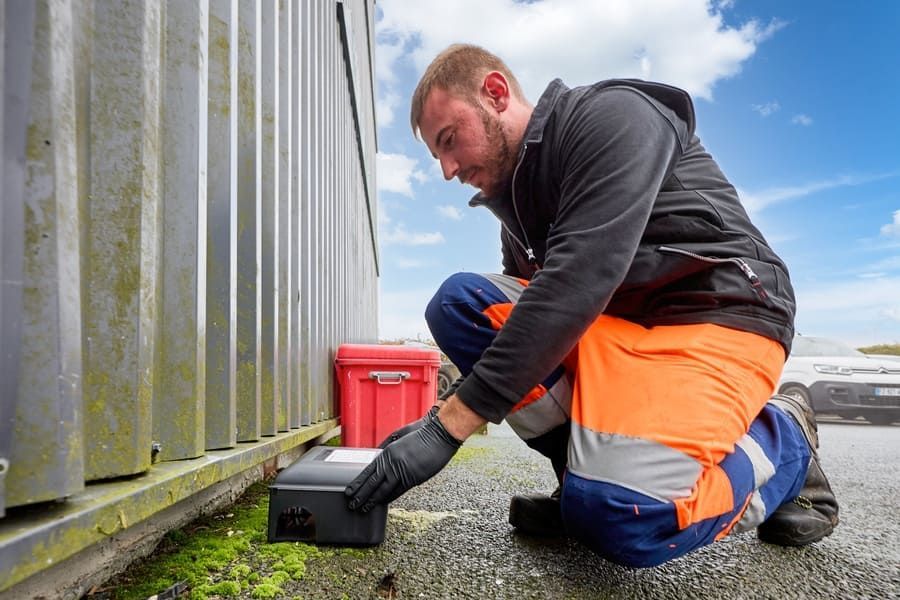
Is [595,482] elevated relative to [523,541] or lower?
elevated

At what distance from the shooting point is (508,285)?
172cm

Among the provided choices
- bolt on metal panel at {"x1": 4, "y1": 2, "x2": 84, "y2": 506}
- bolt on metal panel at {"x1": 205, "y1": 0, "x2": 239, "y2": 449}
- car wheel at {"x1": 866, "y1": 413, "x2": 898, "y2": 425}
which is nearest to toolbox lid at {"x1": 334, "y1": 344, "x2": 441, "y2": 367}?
bolt on metal panel at {"x1": 205, "y1": 0, "x2": 239, "y2": 449}

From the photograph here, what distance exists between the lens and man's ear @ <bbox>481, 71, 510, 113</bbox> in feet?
5.25

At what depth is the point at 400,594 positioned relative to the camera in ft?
3.51

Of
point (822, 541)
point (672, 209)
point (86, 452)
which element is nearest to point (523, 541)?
point (822, 541)

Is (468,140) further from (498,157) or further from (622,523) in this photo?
(622,523)

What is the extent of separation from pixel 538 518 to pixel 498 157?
107 cm

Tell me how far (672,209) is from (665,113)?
0.25 meters

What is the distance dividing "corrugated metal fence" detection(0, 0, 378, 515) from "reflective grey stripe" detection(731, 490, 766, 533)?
4.05 feet

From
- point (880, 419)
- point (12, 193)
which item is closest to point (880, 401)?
point (880, 419)

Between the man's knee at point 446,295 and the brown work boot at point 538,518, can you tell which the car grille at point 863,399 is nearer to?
the brown work boot at point 538,518

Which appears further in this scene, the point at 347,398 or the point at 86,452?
the point at 347,398

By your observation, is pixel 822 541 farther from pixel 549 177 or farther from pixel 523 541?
pixel 549 177

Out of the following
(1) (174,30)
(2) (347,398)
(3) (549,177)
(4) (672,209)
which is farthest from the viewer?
(2) (347,398)
